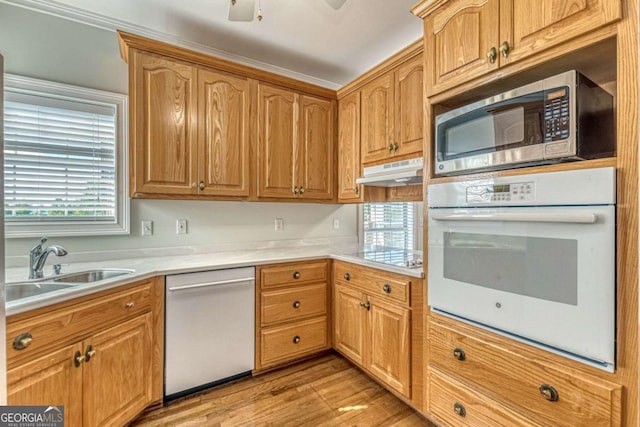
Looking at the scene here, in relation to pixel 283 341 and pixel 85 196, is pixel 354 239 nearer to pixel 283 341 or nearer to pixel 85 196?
pixel 283 341

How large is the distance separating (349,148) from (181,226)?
158cm

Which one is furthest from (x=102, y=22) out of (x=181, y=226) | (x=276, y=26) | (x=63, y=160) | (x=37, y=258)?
(x=37, y=258)

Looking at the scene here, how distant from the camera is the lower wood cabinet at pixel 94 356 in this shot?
3.76 ft

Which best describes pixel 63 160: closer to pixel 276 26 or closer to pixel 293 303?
pixel 276 26

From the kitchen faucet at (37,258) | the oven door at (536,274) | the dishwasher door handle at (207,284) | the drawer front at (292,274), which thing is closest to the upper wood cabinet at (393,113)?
the oven door at (536,274)

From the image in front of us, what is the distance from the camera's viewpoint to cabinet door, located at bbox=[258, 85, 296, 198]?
2324 mm

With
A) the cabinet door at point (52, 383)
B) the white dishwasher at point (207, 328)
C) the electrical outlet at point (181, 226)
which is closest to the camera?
the cabinet door at point (52, 383)

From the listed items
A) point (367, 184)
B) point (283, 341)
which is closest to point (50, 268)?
point (283, 341)

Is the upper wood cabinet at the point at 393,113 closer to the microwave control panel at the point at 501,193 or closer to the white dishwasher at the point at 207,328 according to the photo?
the microwave control panel at the point at 501,193

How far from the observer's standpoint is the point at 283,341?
85.7 inches

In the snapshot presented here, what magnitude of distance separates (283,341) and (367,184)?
142cm

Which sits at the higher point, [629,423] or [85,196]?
[85,196]

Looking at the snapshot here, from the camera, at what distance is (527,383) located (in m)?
1.15

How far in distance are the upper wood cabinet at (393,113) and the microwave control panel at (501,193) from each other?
2.22ft
